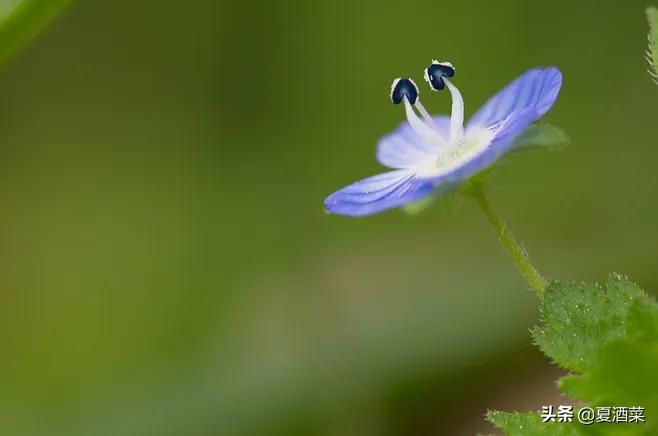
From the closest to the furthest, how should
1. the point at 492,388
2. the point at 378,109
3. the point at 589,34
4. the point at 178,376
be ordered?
the point at 492,388 → the point at 178,376 → the point at 589,34 → the point at 378,109

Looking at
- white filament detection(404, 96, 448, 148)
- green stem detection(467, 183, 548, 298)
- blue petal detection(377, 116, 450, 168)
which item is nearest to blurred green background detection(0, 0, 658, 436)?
blue petal detection(377, 116, 450, 168)

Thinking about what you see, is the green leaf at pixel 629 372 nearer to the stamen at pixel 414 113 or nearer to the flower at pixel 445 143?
the flower at pixel 445 143

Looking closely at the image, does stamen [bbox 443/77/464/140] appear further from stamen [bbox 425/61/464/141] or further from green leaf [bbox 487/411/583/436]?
green leaf [bbox 487/411/583/436]

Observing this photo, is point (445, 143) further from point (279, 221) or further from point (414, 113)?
point (279, 221)

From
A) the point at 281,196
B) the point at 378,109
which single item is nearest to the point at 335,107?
the point at 378,109

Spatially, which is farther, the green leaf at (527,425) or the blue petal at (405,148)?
the blue petal at (405,148)

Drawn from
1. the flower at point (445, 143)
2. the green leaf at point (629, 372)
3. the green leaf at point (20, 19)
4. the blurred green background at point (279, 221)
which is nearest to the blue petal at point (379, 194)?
the flower at point (445, 143)

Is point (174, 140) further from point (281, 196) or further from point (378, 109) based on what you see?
point (378, 109)
